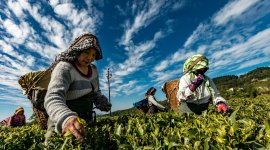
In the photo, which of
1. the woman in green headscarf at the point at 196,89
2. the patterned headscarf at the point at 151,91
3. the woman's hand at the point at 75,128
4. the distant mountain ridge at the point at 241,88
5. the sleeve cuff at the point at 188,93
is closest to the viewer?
the woman's hand at the point at 75,128

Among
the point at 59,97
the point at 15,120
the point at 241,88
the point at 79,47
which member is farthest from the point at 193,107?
the point at 241,88

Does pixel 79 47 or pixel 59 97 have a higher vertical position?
pixel 79 47

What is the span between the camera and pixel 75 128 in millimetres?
2191

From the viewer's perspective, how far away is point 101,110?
12.6ft

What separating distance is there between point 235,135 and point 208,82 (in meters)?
3.61

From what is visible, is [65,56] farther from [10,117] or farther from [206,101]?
[10,117]

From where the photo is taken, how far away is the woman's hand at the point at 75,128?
211cm

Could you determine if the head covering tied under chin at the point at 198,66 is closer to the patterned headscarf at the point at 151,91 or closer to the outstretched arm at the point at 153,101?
the outstretched arm at the point at 153,101

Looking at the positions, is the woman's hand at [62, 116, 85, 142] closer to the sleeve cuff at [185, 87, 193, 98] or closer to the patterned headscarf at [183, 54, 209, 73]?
the sleeve cuff at [185, 87, 193, 98]

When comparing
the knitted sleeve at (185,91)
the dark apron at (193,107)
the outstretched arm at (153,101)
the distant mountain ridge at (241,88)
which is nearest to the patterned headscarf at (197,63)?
the knitted sleeve at (185,91)

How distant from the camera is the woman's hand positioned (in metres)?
2.11

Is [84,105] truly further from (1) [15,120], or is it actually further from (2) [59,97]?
(1) [15,120]

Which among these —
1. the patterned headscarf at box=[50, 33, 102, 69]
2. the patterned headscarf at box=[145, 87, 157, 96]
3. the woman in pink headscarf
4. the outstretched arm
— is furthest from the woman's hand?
the woman in pink headscarf

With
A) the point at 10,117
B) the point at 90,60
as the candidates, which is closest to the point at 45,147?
the point at 90,60
